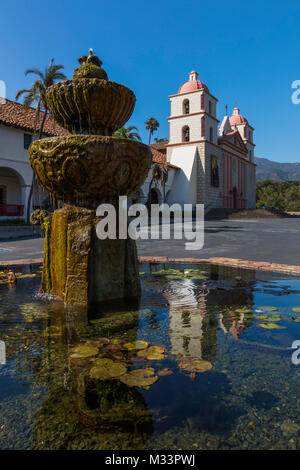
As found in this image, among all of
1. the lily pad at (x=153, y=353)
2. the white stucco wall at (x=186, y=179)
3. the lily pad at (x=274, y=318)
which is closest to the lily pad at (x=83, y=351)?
the lily pad at (x=153, y=353)

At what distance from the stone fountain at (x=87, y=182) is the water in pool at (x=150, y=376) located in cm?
33

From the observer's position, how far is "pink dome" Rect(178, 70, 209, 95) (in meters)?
31.6

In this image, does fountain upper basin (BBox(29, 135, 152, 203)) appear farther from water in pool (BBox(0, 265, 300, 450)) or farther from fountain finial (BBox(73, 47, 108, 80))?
water in pool (BBox(0, 265, 300, 450))

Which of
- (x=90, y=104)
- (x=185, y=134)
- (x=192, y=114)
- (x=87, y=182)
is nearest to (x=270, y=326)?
(x=87, y=182)

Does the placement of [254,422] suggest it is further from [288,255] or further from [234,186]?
[234,186]

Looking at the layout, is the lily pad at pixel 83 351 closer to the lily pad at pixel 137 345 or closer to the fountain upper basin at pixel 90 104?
the lily pad at pixel 137 345

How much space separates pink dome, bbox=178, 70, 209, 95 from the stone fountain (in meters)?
31.6

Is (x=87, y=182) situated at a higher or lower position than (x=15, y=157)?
lower

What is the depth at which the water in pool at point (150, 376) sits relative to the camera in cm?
118

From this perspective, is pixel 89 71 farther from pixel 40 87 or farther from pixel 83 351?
pixel 40 87

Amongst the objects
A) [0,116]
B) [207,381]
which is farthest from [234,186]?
[207,381]

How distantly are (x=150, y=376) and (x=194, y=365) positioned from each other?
278mm

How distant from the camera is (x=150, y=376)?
1.59 meters

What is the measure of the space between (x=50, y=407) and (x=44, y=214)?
2.55 m
